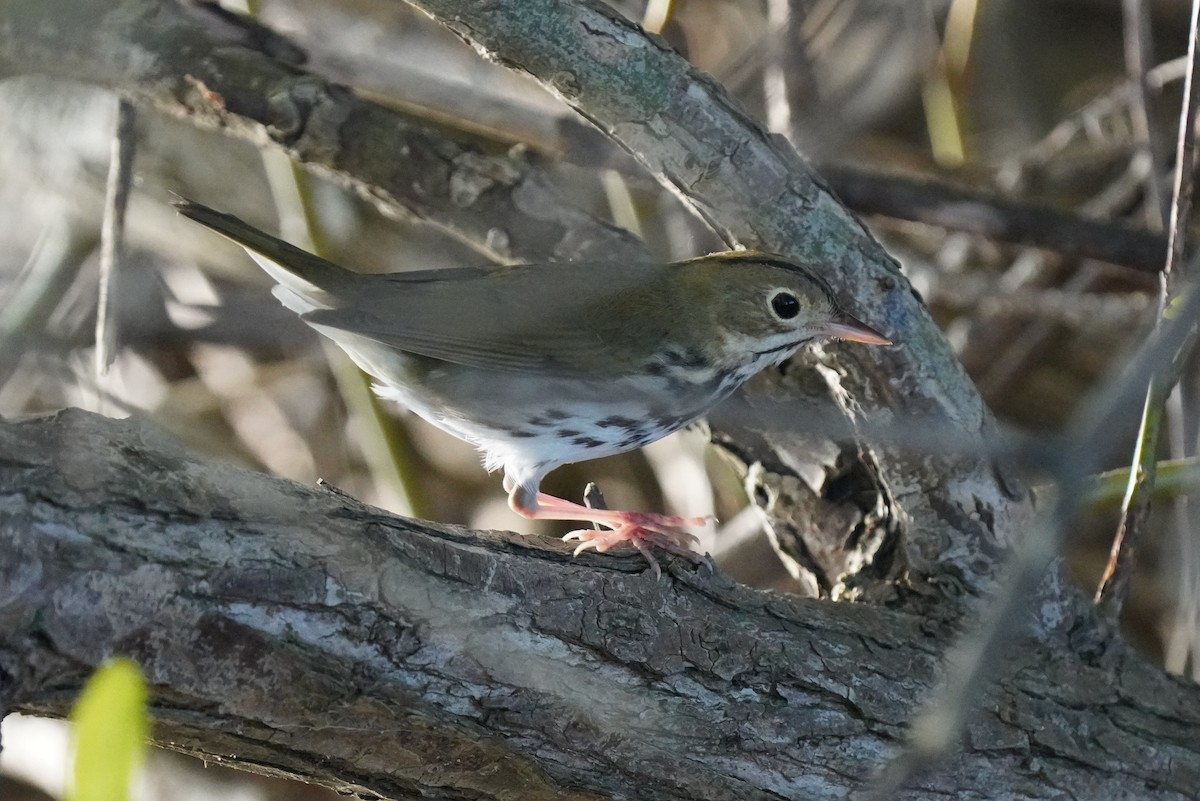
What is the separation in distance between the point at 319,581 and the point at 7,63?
1693mm

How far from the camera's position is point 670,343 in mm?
2748

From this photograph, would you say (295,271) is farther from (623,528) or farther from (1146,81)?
(1146,81)

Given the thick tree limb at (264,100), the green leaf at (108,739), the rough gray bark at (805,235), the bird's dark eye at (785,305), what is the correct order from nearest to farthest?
the green leaf at (108,739) → the rough gray bark at (805,235) → the bird's dark eye at (785,305) → the thick tree limb at (264,100)

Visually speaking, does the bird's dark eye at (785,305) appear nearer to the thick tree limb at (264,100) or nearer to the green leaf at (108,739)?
the thick tree limb at (264,100)

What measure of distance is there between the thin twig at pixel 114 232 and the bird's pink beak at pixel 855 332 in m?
1.39

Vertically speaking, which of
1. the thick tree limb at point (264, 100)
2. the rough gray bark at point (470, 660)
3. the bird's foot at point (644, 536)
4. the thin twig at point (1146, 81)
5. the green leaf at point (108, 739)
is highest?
the thin twig at point (1146, 81)

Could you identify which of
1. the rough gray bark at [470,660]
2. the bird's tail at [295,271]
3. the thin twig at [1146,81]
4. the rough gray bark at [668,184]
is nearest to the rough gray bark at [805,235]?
the rough gray bark at [668,184]

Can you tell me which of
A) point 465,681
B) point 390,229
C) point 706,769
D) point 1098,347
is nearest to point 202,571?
point 465,681

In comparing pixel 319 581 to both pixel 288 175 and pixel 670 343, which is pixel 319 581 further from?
pixel 288 175

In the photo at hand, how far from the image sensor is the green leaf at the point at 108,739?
2.52 feet

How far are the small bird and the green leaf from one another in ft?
5.75

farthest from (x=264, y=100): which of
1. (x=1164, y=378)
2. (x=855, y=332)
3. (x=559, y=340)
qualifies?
(x=1164, y=378)

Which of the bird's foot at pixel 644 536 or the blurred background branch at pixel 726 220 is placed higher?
the blurred background branch at pixel 726 220

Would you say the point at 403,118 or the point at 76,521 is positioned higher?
the point at 403,118
